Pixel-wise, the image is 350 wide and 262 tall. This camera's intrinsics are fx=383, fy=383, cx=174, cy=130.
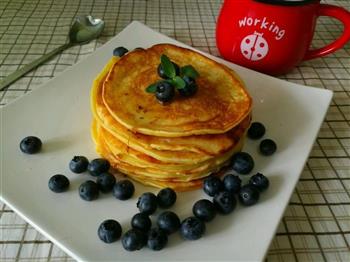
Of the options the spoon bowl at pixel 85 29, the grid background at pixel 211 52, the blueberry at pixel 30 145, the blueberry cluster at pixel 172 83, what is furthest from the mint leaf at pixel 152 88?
the spoon bowl at pixel 85 29

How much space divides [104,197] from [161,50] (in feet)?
1.66

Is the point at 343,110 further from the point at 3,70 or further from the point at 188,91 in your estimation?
the point at 3,70

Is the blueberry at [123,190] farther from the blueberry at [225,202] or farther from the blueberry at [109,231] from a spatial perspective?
the blueberry at [225,202]

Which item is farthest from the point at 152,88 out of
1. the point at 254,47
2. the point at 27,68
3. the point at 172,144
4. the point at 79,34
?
the point at 79,34

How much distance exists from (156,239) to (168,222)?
5cm

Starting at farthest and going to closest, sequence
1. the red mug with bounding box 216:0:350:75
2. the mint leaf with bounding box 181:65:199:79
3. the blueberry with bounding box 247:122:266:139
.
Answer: the red mug with bounding box 216:0:350:75 → the blueberry with bounding box 247:122:266:139 → the mint leaf with bounding box 181:65:199:79

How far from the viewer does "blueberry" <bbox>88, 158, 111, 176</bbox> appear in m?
0.98

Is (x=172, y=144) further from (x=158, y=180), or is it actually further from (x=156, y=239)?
(x=156, y=239)

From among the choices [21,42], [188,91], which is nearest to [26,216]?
[188,91]

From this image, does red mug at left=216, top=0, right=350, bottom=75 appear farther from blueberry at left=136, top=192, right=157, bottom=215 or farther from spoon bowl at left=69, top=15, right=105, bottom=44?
blueberry at left=136, top=192, right=157, bottom=215

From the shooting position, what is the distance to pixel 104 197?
95cm

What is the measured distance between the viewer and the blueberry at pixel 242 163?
1016 mm

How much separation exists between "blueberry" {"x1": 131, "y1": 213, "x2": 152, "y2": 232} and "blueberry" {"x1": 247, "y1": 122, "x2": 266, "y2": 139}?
435mm

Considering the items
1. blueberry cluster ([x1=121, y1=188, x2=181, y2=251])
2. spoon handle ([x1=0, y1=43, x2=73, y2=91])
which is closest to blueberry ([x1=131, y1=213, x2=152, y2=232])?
blueberry cluster ([x1=121, y1=188, x2=181, y2=251])
